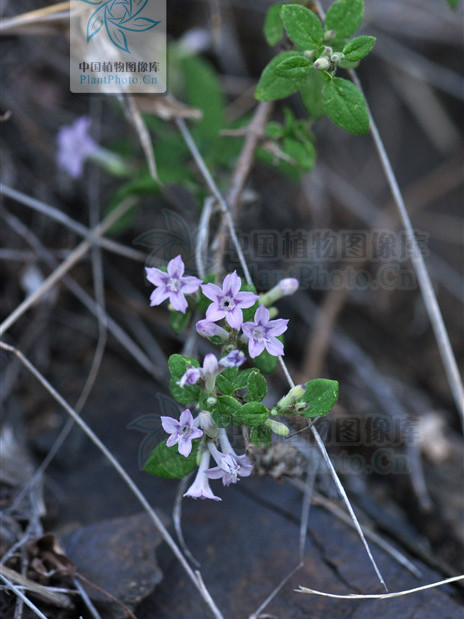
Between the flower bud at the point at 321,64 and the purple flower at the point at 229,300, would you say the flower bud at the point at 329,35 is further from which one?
the purple flower at the point at 229,300

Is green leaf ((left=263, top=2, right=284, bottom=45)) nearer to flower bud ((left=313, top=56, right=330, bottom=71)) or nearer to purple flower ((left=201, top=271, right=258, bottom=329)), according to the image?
flower bud ((left=313, top=56, right=330, bottom=71))

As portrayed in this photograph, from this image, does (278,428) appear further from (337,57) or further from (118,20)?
(118,20)

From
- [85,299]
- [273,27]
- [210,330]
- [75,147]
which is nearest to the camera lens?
[210,330]

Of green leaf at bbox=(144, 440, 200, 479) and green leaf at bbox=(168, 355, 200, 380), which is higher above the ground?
green leaf at bbox=(168, 355, 200, 380)

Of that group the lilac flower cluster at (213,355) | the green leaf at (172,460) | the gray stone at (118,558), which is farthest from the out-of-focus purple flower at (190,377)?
the gray stone at (118,558)

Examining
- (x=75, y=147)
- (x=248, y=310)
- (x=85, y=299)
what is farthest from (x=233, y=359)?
(x=75, y=147)

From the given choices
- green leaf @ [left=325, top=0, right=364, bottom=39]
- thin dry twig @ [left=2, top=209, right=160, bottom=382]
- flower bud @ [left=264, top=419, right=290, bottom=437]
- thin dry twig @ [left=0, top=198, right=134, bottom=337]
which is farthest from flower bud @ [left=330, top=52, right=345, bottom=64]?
thin dry twig @ [left=2, top=209, right=160, bottom=382]
